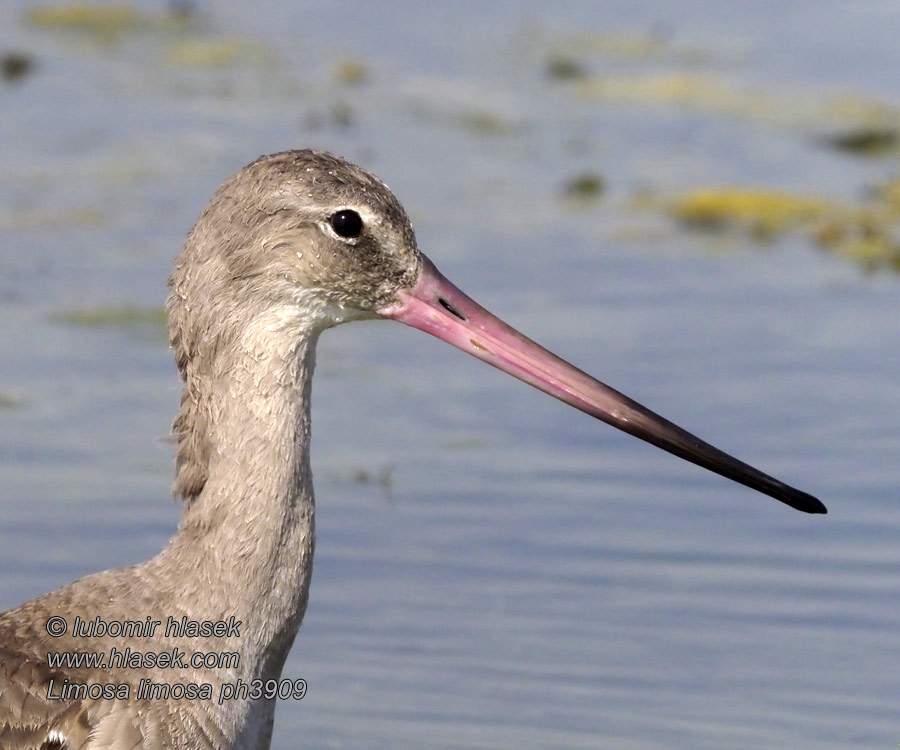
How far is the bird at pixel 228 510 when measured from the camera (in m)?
4.28

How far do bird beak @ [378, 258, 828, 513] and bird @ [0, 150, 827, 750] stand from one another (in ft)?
0.36

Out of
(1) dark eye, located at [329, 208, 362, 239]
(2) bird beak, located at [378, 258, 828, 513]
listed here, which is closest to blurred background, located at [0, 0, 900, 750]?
(2) bird beak, located at [378, 258, 828, 513]

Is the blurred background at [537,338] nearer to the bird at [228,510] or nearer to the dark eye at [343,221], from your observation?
the bird at [228,510]

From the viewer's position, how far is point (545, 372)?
4633 millimetres

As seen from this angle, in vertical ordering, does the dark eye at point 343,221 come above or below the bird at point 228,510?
above

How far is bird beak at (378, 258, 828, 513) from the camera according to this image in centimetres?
461

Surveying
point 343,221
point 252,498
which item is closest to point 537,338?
point 343,221

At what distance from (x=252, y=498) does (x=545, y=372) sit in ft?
2.37

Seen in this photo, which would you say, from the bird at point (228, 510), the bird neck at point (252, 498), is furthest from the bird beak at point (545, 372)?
the bird neck at point (252, 498)

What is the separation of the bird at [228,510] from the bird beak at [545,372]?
0.36ft

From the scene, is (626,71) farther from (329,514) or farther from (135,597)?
(135,597)

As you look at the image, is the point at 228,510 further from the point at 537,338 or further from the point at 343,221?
the point at 537,338

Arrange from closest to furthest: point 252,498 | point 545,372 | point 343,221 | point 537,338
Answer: point 252,498 → point 343,221 → point 545,372 → point 537,338

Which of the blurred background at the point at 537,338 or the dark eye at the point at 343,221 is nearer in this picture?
the dark eye at the point at 343,221
